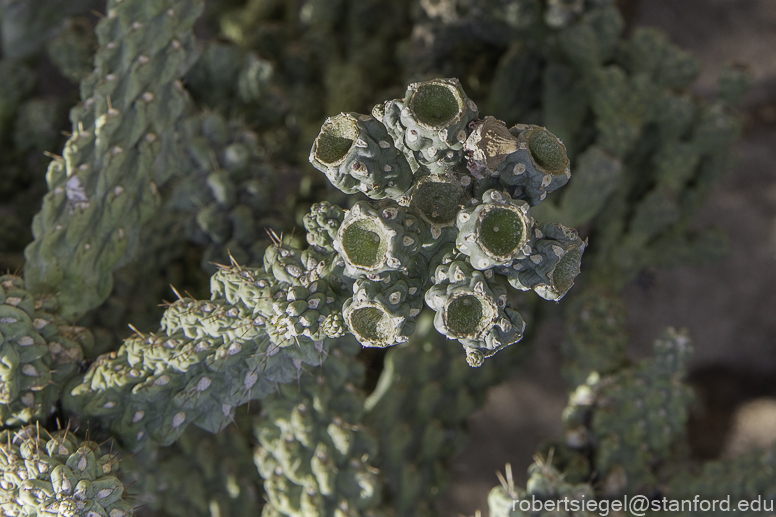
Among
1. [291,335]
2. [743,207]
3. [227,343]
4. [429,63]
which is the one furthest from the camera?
[743,207]

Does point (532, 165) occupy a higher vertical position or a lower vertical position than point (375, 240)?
higher

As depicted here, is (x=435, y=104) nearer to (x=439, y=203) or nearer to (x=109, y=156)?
(x=439, y=203)

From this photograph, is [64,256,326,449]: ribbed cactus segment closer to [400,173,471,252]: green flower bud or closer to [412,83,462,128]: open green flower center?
[400,173,471,252]: green flower bud

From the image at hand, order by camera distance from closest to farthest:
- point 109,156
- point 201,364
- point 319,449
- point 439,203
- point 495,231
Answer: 1. point 495,231
2. point 439,203
3. point 201,364
4. point 109,156
5. point 319,449

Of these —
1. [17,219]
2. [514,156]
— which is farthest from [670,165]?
[17,219]

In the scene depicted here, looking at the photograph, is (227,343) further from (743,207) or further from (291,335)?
(743,207)

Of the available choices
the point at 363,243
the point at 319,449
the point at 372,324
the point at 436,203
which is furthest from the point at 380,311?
the point at 319,449
